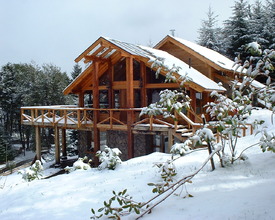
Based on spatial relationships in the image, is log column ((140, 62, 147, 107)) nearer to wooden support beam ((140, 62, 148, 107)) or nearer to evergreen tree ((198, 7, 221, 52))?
wooden support beam ((140, 62, 148, 107))

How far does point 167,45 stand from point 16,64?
30.6 metres

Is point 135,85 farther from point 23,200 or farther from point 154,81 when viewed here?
point 23,200

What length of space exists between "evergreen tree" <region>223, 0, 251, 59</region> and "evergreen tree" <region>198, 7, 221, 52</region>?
4.31m

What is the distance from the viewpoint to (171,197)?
4734 millimetres

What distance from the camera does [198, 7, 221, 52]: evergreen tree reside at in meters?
33.8

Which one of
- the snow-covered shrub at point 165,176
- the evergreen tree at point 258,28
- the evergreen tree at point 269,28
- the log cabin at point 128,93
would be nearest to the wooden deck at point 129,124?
the log cabin at point 128,93

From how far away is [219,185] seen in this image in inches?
186

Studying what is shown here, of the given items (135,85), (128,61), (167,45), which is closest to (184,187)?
(128,61)

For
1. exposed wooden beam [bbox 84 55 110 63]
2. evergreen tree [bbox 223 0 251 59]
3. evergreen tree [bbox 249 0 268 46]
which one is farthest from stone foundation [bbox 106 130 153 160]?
evergreen tree [bbox 223 0 251 59]

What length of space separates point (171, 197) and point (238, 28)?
27366 mm

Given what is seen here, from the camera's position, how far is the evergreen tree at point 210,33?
33.8 m

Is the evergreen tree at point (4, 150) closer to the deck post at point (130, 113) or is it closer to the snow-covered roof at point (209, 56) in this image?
the deck post at point (130, 113)

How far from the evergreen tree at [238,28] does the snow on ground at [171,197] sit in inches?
933

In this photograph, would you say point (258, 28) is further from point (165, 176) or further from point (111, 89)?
point (165, 176)
